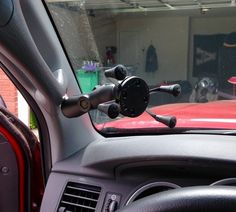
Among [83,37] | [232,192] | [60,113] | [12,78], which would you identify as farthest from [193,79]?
[232,192]

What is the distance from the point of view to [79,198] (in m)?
2.22

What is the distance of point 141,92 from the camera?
6.43 ft

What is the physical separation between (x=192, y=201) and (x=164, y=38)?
7.61 ft

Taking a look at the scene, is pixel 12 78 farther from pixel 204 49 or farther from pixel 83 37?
pixel 204 49

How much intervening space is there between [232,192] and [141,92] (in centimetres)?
60

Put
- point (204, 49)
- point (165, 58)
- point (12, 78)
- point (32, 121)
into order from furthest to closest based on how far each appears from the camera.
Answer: point (165, 58), point (204, 49), point (32, 121), point (12, 78)

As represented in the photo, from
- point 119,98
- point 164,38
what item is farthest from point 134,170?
point 164,38

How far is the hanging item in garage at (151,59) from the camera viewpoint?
3273 mm

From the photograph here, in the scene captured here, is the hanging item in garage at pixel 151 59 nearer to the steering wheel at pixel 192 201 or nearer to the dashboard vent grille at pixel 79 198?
the dashboard vent grille at pixel 79 198

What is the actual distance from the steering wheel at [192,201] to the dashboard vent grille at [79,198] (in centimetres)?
60

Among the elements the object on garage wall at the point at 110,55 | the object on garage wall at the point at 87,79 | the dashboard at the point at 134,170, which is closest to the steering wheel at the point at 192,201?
the dashboard at the point at 134,170

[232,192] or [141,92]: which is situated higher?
[141,92]

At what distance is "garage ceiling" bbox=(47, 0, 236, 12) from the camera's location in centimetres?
308

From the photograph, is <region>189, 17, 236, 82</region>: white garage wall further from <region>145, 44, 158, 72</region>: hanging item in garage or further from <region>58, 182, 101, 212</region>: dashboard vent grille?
<region>58, 182, 101, 212</region>: dashboard vent grille
